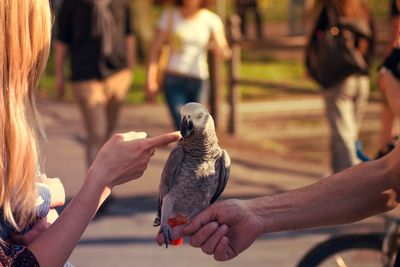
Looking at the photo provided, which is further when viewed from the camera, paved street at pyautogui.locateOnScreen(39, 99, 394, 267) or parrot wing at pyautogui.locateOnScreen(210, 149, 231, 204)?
paved street at pyautogui.locateOnScreen(39, 99, 394, 267)

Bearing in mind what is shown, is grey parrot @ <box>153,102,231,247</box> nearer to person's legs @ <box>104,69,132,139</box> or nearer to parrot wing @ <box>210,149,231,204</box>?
parrot wing @ <box>210,149,231,204</box>

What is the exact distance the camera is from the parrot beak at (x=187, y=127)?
234 cm

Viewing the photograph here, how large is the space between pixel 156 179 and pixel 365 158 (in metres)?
5.02

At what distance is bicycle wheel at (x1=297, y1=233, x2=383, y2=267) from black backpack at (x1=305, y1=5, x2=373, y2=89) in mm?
2740

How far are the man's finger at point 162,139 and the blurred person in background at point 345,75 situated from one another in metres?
4.73

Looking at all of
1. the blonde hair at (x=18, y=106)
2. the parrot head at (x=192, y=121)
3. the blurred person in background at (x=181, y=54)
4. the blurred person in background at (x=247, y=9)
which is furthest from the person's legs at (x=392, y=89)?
the blurred person in background at (x=247, y=9)

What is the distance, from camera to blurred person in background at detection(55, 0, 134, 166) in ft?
24.6

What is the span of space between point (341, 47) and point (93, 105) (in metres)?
2.04

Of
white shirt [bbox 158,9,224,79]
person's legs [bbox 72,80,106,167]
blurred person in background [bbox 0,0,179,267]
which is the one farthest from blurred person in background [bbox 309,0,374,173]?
blurred person in background [bbox 0,0,179,267]

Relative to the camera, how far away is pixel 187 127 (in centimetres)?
235

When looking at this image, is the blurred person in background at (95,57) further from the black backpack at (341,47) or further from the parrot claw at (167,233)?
the parrot claw at (167,233)

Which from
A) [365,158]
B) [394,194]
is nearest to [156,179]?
[365,158]

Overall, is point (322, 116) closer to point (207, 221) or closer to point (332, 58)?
point (332, 58)

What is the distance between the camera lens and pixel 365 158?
13.4ft
